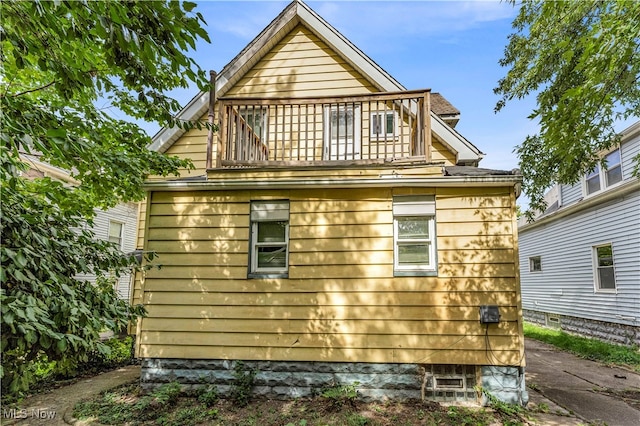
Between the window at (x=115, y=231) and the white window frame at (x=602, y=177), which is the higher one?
the white window frame at (x=602, y=177)

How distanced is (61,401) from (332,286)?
4.72 metres

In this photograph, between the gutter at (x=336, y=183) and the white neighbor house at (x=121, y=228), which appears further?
the white neighbor house at (x=121, y=228)

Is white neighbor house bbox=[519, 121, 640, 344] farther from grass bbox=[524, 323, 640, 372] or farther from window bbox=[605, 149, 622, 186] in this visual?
grass bbox=[524, 323, 640, 372]

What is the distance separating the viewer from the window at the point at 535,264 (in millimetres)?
14201

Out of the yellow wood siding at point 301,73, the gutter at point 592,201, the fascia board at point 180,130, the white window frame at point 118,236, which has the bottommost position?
the white window frame at point 118,236

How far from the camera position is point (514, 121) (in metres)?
9.48

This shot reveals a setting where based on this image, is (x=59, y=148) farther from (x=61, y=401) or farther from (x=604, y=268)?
(x=604, y=268)

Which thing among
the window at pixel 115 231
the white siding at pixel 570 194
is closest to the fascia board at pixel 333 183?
the white siding at pixel 570 194

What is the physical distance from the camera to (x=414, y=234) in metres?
5.52

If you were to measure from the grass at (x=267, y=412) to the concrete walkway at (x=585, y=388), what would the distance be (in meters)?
1.28

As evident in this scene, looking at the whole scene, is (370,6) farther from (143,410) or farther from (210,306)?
(143,410)

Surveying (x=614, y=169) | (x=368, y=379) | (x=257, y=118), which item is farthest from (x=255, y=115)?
(x=614, y=169)

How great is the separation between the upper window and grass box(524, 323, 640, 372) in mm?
4595

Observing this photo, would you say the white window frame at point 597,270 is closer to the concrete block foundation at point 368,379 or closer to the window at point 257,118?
the concrete block foundation at point 368,379
